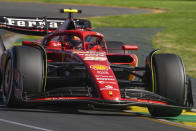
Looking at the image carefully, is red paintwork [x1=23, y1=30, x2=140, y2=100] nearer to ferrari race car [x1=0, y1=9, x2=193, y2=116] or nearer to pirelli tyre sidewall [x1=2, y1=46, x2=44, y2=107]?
ferrari race car [x1=0, y1=9, x2=193, y2=116]

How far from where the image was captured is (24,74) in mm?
7527

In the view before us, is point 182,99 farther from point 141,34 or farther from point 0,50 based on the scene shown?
point 141,34

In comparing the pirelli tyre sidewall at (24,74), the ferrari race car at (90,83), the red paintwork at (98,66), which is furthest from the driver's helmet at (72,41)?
the pirelli tyre sidewall at (24,74)

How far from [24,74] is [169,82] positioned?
233cm

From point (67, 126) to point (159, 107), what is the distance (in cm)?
163

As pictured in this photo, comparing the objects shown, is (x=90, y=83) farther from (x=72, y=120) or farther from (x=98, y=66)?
(x=72, y=120)

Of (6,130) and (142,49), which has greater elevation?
(142,49)

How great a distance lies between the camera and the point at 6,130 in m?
6.32

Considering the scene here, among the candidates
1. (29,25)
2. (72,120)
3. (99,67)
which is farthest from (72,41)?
(29,25)

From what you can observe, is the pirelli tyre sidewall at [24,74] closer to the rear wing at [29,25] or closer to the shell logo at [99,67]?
the shell logo at [99,67]

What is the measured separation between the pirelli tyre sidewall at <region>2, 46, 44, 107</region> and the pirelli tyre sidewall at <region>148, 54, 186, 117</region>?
190 centimetres

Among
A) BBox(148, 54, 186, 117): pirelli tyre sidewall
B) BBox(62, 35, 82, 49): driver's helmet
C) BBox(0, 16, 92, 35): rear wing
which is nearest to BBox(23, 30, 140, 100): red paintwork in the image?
BBox(62, 35, 82, 49): driver's helmet

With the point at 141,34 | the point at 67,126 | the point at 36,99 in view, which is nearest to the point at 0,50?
the point at 36,99

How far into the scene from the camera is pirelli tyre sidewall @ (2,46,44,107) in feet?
24.7
